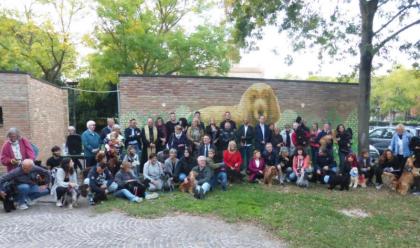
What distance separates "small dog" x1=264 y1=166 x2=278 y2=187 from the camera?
32.8ft

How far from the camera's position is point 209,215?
287 inches

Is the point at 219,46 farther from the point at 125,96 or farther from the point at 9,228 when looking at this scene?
the point at 9,228

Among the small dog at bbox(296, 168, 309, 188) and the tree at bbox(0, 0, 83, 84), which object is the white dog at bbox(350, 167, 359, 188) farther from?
the tree at bbox(0, 0, 83, 84)

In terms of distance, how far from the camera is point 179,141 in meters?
10.1

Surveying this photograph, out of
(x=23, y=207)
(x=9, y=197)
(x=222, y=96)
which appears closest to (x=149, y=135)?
(x=222, y=96)

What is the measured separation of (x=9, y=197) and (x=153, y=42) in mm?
14228

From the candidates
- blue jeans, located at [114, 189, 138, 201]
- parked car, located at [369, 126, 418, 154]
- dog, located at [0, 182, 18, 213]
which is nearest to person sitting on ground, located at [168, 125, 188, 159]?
blue jeans, located at [114, 189, 138, 201]

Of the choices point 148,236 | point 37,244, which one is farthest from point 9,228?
point 148,236

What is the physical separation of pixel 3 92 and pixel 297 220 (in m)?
10.1

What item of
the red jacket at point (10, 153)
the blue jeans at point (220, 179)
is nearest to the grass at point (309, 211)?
the blue jeans at point (220, 179)

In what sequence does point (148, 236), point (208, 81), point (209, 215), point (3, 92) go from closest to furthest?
1. point (148, 236)
2. point (209, 215)
3. point (3, 92)
4. point (208, 81)

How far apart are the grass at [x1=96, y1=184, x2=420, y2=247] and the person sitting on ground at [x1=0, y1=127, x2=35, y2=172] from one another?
2.46 meters

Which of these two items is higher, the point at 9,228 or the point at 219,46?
the point at 219,46

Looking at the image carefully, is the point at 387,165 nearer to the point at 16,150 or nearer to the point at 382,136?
the point at 382,136
